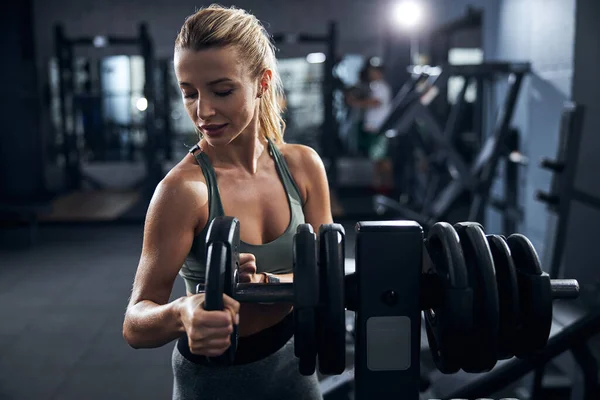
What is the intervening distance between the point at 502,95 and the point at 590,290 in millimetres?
1577

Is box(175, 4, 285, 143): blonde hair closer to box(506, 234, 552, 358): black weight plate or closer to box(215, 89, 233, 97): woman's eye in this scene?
box(215, 89, 233, 97): woman's eye

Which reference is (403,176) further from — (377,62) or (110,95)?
(110,95)

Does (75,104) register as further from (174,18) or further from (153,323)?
(153,323)

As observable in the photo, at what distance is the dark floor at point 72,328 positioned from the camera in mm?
2268

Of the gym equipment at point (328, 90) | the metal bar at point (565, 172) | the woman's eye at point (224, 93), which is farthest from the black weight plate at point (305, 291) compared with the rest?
the gym equipment at point (328, 90)

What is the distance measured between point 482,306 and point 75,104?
19.5 feet

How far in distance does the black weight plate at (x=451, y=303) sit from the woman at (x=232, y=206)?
0.23 m

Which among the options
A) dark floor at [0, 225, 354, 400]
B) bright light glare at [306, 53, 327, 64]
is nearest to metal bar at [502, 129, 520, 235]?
dark floor at [0, 225, 354, 400]

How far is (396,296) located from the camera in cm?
82

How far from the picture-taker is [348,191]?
21.4ft

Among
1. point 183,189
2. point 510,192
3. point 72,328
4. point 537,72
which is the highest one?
point 537,72

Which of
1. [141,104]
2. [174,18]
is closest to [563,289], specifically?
[141,104]

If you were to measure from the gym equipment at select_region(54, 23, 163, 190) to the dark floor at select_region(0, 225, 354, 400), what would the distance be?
1512mm

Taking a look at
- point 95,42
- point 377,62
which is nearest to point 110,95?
point 95,42
